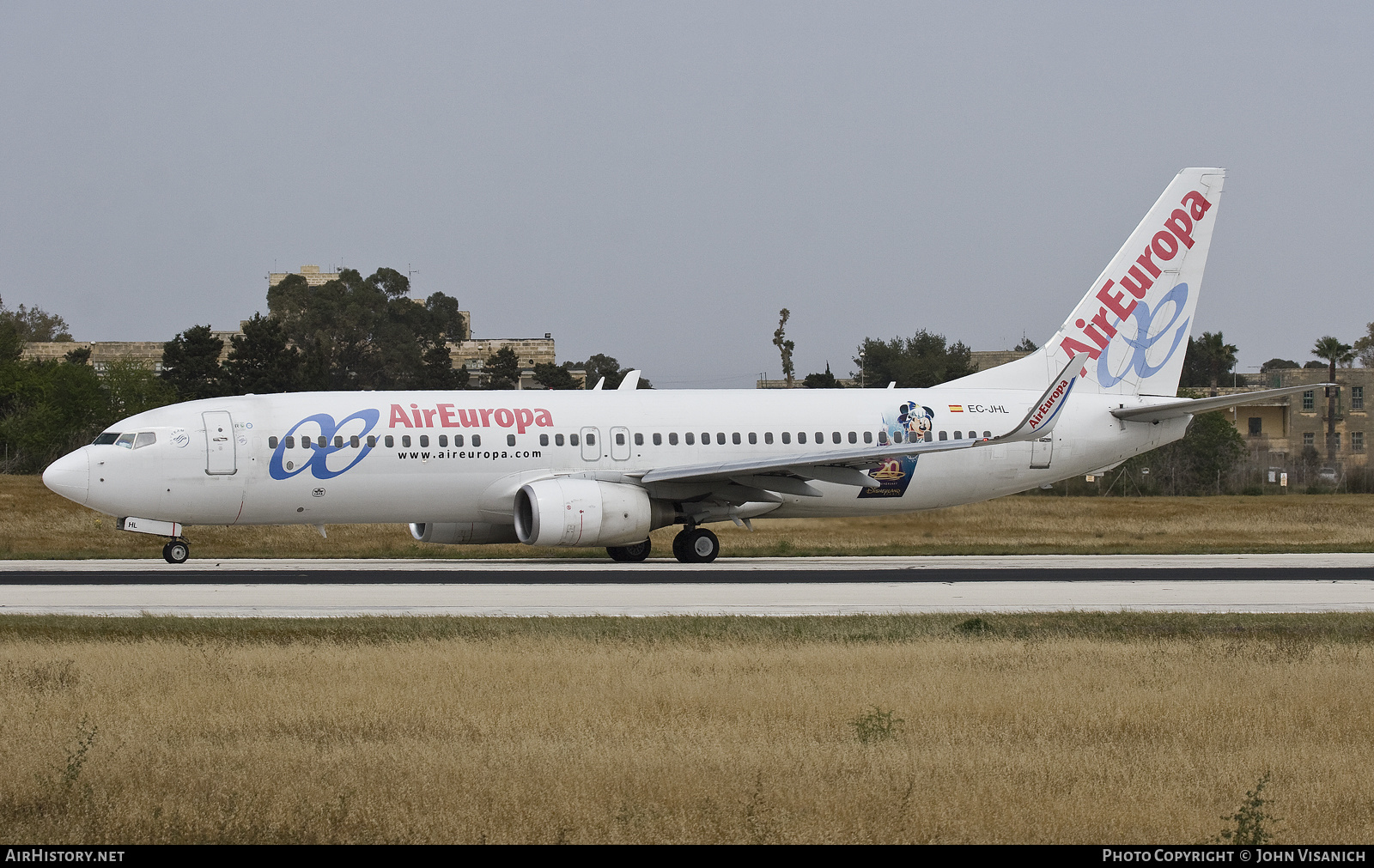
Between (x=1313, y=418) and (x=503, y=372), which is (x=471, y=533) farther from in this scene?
(x=1313, y=418)

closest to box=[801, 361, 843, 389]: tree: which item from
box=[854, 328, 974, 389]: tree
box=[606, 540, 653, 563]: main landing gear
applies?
box=[854, 328, 974, 389]: tree

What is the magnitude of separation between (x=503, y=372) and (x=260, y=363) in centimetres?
1440

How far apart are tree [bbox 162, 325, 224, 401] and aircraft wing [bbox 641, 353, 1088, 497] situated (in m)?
47.9

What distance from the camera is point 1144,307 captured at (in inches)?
1312

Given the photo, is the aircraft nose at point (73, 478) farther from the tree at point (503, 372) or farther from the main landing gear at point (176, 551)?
the tree at point (503, 372)

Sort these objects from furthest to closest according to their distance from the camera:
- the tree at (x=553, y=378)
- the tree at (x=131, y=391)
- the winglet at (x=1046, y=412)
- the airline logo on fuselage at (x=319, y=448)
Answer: the tree at (x=553, y=378)
the tree at (x=131, y=391)
the winglet at (x=1046, y=412)
the airline logo on fuselage at (x=319, y=448)

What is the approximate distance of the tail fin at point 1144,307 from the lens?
109 feet

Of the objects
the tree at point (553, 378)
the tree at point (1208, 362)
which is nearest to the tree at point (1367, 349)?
the tree at point (1208, 362)

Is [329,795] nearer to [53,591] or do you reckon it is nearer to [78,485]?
[53,591]

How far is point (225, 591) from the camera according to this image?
22406mm

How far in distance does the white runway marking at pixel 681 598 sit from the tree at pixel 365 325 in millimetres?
64091

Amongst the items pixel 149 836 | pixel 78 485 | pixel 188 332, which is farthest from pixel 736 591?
pixel 188 332

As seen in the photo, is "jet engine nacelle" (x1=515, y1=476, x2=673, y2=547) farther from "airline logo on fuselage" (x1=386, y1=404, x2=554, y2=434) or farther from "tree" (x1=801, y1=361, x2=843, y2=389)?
"tree" (x1=801, y1=361, x2=843, y2=389)

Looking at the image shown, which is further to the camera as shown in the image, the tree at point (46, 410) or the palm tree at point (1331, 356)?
the palm tree at point (1331, 356)
